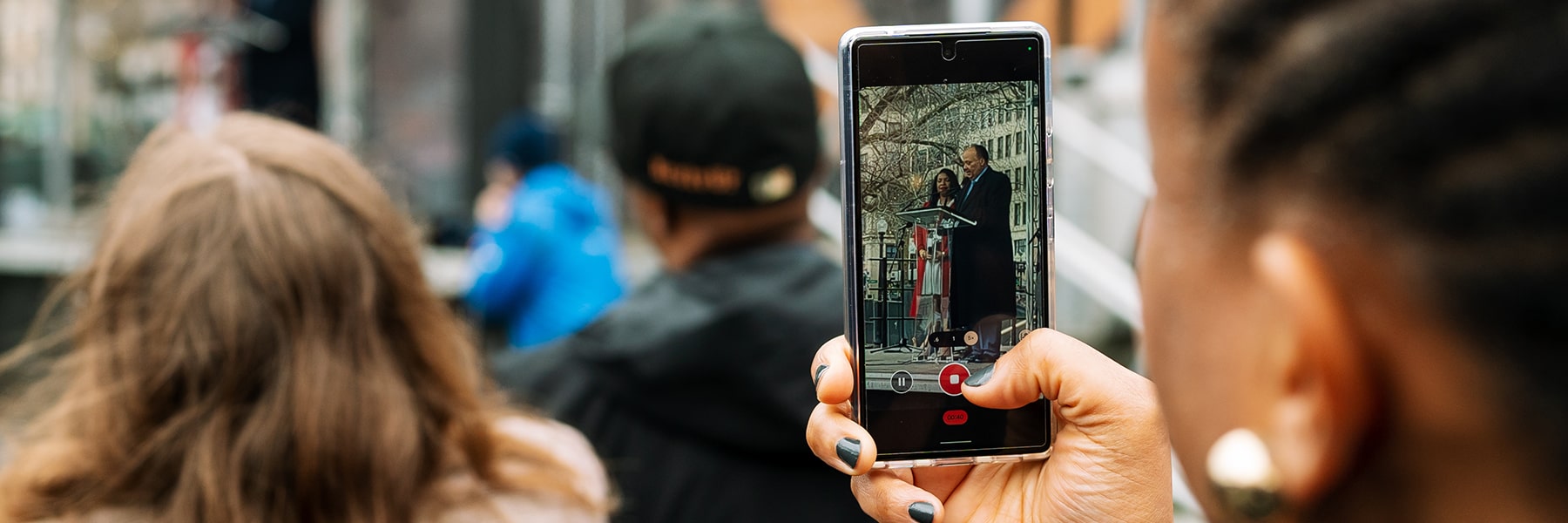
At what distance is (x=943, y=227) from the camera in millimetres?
1044

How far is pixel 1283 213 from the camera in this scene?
662 millimetres

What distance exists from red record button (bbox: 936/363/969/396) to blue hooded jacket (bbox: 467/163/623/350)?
11.5 ft

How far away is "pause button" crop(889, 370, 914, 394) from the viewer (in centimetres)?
110

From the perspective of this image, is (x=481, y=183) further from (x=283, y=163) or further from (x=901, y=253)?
(x=901, y=253)

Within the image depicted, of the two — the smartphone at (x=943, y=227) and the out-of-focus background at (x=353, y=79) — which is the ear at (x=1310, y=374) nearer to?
the smartphone at (x=943, y=227)

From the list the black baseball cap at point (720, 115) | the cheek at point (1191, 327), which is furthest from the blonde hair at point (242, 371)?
the cheek at point (1191, 327)

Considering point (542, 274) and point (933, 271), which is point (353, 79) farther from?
point (933, 271)

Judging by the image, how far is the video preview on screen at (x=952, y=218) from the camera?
1034 millimetres

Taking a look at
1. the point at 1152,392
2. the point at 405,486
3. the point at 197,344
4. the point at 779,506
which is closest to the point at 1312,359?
the point at 1152,392

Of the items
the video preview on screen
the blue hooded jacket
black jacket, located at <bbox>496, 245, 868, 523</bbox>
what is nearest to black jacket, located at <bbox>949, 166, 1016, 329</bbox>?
the video preview on screen

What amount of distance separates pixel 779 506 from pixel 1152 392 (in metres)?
1.28

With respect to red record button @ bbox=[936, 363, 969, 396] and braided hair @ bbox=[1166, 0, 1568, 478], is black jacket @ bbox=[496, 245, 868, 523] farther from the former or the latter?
braided hair @ bbox=[1166, 0, 1568, 478]

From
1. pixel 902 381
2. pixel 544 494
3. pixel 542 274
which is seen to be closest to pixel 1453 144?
pixel 902 381

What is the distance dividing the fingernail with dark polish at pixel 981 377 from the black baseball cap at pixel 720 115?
120cm
